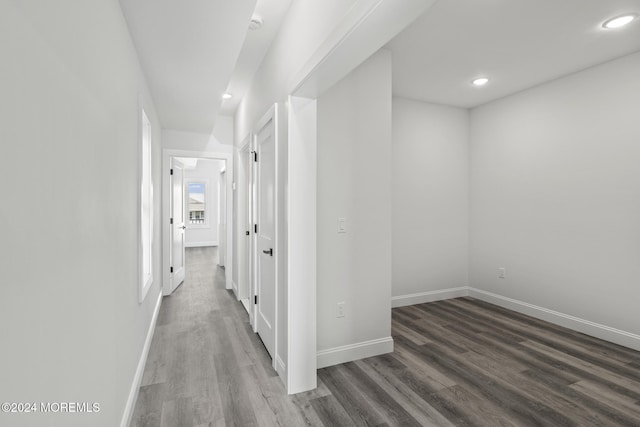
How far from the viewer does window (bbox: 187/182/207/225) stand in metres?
10.5

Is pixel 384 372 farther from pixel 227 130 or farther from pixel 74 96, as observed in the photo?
pixel 227 130

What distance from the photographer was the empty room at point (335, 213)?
3.17 ft

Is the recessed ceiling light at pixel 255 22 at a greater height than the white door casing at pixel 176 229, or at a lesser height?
greater

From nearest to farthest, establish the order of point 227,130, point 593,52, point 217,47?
point 217,47
point 593,52
point 227,130

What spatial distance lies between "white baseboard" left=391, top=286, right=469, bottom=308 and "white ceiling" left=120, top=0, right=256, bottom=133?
329cm

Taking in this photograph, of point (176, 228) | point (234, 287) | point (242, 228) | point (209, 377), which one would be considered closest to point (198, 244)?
point (176, 228)

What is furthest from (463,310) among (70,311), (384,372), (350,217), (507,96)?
(70,311)

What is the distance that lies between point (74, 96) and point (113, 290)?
0.96m

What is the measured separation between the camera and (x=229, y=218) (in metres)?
5.34

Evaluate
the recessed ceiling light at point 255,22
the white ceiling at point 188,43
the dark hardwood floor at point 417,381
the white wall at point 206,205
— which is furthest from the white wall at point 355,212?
the white wall at point 206,205

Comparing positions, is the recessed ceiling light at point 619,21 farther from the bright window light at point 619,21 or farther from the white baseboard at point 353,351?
the white baseboard at point 353,351

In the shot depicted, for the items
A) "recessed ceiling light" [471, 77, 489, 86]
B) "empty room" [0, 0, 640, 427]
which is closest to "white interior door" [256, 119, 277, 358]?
"empty room" [0, 0, 640, 427]

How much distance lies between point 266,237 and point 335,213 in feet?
2.27

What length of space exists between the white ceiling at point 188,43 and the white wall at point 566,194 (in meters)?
3.49
